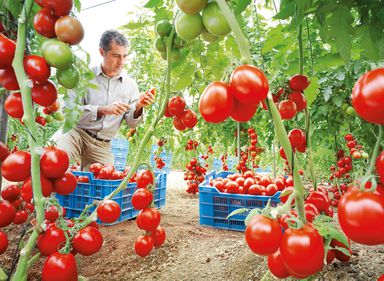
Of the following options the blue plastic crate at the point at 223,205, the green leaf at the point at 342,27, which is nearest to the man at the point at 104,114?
the blue plastic crate at the point at 223,205

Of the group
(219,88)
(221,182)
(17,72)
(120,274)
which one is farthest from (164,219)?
(219,88)

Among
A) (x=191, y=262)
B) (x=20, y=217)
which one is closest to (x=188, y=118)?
(x=20, y=217)

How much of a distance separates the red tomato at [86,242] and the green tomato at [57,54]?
48 cm

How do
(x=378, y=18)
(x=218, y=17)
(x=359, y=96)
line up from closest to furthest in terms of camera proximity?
(x=359, y=96)
(x=218, y=17)
(x=378, y=18)

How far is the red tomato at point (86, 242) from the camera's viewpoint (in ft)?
2.92

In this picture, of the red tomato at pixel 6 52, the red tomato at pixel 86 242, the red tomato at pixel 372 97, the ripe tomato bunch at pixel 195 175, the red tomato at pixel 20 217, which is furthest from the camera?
the ripe tomato bunch at pixel 195 175

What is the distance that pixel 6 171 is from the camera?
31.1 inches

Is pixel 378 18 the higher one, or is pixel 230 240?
pixel 378 18

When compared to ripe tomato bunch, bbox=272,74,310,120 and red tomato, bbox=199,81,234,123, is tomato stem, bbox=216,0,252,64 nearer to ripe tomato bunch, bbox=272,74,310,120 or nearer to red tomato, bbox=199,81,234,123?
red tomato, bbox=199,81,234,123

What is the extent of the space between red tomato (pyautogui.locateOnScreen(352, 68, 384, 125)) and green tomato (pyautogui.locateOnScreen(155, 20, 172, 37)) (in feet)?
2.04

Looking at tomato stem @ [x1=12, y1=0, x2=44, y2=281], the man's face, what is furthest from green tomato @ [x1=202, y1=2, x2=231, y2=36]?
the man's face

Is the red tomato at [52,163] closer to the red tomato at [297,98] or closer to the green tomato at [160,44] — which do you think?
the green tomato at [160,44]

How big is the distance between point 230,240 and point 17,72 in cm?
164

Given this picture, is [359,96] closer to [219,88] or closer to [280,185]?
[219,88]
